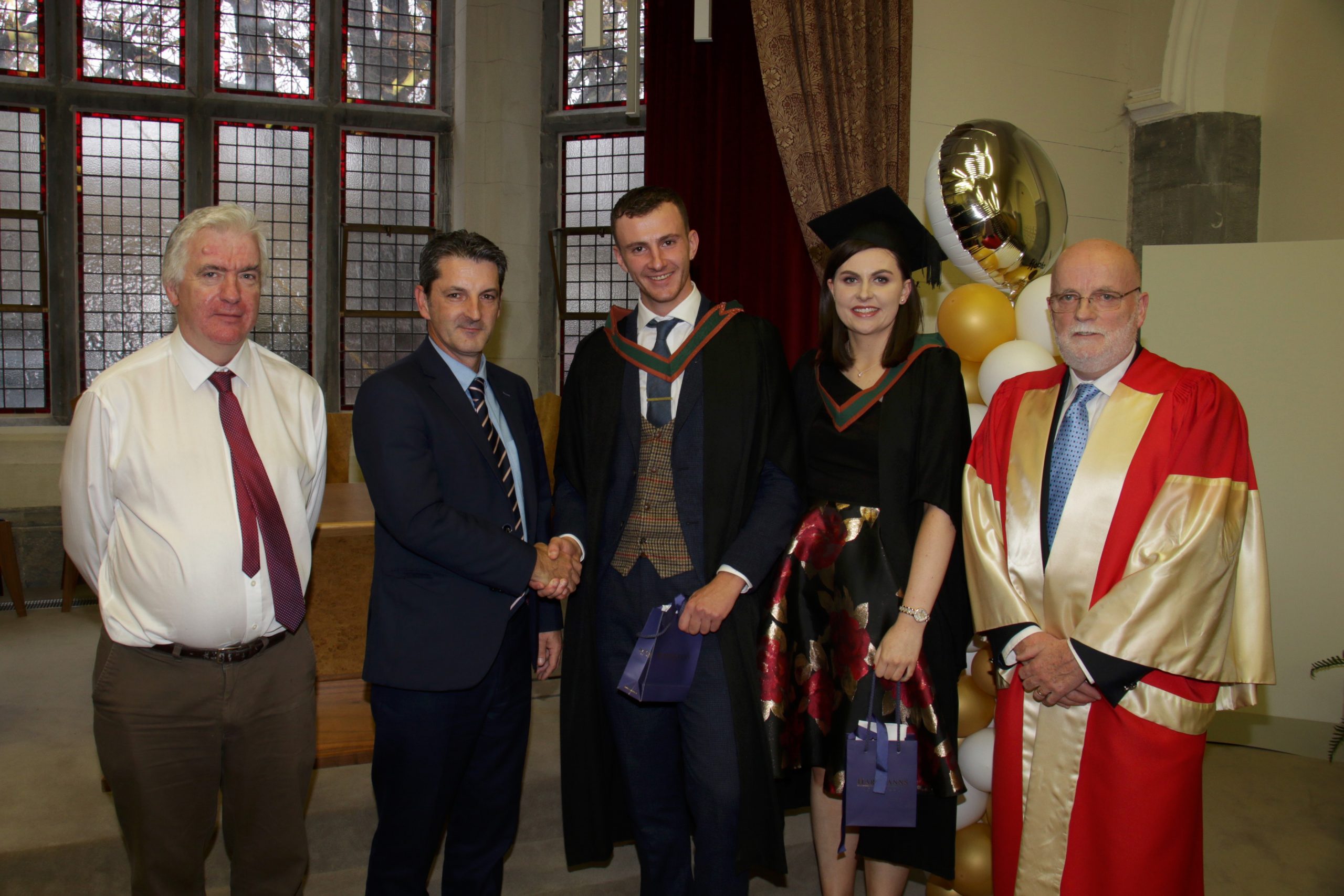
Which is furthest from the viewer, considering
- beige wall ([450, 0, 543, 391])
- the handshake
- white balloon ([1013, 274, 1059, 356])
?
beige wall ([450, 0, 543, 391])

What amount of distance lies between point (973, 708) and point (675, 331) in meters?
1.43

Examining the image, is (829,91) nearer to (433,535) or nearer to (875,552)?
(875,552)

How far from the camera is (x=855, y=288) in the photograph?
6.79 ft

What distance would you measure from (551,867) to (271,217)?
5658mm

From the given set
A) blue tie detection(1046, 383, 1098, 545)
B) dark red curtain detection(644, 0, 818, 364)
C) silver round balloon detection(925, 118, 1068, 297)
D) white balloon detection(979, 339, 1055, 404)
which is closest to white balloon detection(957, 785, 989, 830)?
blue tie detection(1046, 383, 1098, 545)

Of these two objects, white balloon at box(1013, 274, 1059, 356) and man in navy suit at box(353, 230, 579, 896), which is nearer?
man in navy suit at box(353, 230, 579, 896)

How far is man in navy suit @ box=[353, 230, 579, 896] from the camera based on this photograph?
196cm

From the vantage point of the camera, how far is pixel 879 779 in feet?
6.53

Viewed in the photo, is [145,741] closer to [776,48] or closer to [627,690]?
[627,690]

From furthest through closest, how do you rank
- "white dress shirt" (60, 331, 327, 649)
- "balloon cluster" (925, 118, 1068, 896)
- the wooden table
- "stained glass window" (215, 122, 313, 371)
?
1. "stained glass window" (215, 122, 313, 371)
2. the wooden table
3. "balloon cluster" (925, 118, 1068, 896)
4. "white dress shirt" (60, 331, 327, 649)

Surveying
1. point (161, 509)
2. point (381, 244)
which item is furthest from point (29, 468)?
point (161, 509)

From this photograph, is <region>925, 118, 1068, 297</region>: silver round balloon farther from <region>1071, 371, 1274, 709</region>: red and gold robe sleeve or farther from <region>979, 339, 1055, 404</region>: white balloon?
<region>1071, 371, 1274, 709</region>: red and gold robe sleeve

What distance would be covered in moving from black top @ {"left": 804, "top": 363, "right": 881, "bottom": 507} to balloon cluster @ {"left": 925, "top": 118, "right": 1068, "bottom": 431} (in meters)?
0.84

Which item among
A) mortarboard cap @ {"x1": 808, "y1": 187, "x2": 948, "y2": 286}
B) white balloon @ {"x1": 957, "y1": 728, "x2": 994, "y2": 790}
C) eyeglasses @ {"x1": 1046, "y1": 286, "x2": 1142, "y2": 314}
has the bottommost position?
white balloon @ {"x1": 957, "y1": 728, "x2": 994, "y2": 790}
